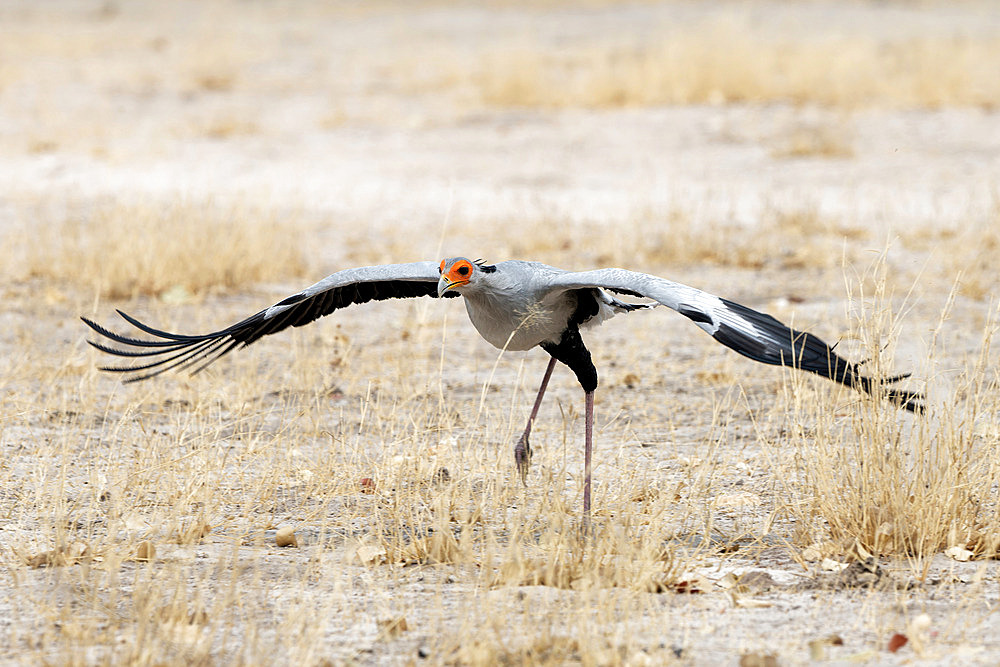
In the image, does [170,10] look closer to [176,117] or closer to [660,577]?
[176,117]

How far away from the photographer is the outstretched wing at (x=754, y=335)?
3.44 meters

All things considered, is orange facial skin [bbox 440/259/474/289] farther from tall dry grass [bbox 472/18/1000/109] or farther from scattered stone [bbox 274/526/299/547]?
tall dry grass [bbox 472/18/1000/109]

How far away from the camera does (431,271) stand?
14.3ft

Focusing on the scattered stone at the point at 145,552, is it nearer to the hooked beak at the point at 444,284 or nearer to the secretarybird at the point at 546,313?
the secretarybird at the point at 546,313

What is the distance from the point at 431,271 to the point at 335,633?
151 cm

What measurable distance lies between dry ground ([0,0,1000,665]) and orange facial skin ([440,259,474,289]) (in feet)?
2.12

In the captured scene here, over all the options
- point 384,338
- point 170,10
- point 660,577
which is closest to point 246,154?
point 384,338

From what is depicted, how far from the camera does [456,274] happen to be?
4039 mm

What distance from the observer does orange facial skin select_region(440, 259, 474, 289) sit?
13.2 ft

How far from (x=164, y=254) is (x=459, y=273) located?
15.7 feet

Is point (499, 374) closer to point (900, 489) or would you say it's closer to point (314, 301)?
point (314, 301)

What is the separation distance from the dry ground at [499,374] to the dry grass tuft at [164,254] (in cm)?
4

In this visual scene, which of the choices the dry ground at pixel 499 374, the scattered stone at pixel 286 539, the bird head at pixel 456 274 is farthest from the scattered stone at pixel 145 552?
the bird head at pixel 456 274

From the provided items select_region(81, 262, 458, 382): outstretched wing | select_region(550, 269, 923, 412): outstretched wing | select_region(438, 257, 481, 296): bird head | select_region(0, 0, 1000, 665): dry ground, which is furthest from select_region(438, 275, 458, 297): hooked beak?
select_region(0, 0, 1000, 665): dry ground
